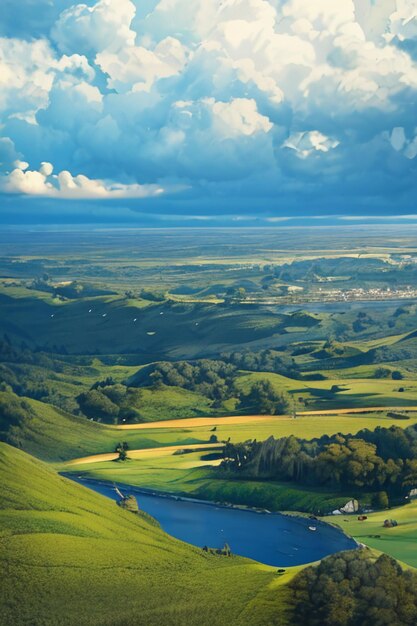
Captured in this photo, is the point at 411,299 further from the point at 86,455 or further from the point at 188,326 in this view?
the point at 86,455

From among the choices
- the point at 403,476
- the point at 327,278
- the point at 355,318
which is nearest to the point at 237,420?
the point at 403,476

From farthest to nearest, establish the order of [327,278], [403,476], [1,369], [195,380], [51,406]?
[327,278]
[1,369]
[195,380]
[51,406]
[403,476]

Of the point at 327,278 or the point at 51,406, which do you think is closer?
the point at 51,406

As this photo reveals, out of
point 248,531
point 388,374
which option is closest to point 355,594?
point 248,531

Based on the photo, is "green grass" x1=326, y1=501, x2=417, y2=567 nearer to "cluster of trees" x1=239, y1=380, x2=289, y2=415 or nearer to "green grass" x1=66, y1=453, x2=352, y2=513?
"green grass" x1=66, y1=453, x2=352, y2=513

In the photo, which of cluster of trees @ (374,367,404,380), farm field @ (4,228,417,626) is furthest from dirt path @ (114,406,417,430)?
cluster of trees @ (374,367,404,380)

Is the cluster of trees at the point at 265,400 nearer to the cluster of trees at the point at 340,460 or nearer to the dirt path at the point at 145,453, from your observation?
the dirt path at the point at 145,453

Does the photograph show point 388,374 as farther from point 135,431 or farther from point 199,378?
point 135,431
